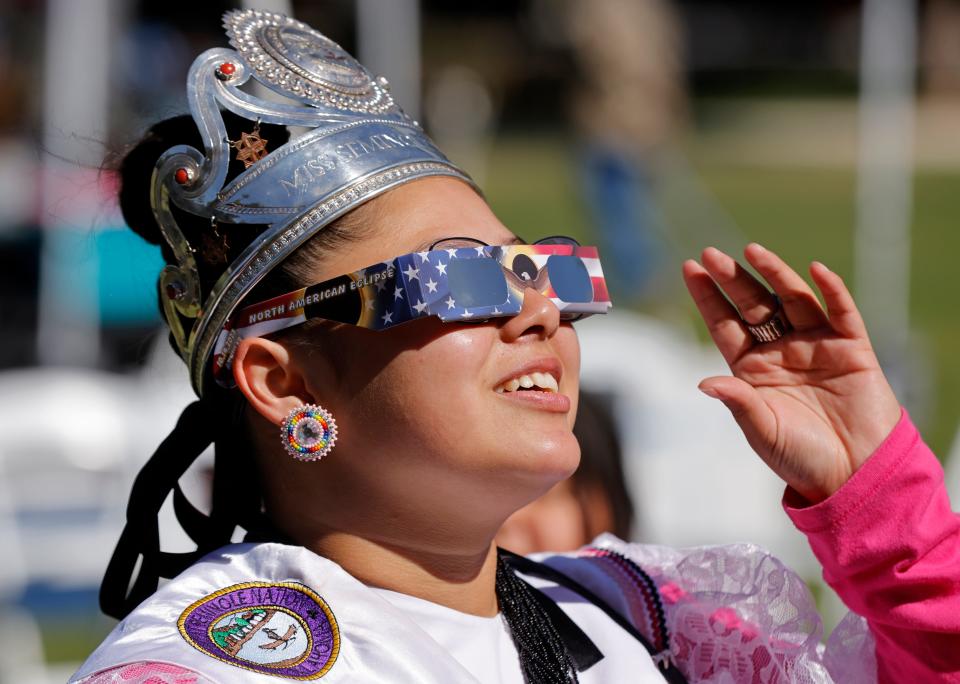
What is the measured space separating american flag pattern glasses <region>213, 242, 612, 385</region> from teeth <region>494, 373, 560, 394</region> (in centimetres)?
10

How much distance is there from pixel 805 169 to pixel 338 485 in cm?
1882

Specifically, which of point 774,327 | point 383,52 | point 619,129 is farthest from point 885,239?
point 774,327

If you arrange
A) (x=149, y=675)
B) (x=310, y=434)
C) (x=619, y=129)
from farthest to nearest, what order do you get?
(x=619, y=129)
(x=310, y=434)
(x=149, y=675)

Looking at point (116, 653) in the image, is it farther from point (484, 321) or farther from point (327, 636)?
point (484, 321)

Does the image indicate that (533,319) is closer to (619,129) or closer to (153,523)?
(153,523)

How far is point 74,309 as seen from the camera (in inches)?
301

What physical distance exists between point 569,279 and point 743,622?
0.65 meters

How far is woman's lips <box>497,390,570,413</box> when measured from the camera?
5.93 feet

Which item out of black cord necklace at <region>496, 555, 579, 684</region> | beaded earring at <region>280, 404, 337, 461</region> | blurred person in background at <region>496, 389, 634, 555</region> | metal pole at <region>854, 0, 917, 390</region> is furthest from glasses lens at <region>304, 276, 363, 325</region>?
metal pole at <region>854, 0, 917, 390</region>

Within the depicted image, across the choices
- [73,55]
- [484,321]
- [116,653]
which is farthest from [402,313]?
[73,55]

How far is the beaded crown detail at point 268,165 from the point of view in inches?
73.9

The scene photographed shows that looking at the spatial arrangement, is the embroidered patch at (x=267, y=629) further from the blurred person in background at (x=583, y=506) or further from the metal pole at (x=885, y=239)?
the metal pole at (x=885, y=239)

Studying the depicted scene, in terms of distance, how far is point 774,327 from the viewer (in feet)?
6.82

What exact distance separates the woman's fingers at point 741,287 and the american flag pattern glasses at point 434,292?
0.68 ft
